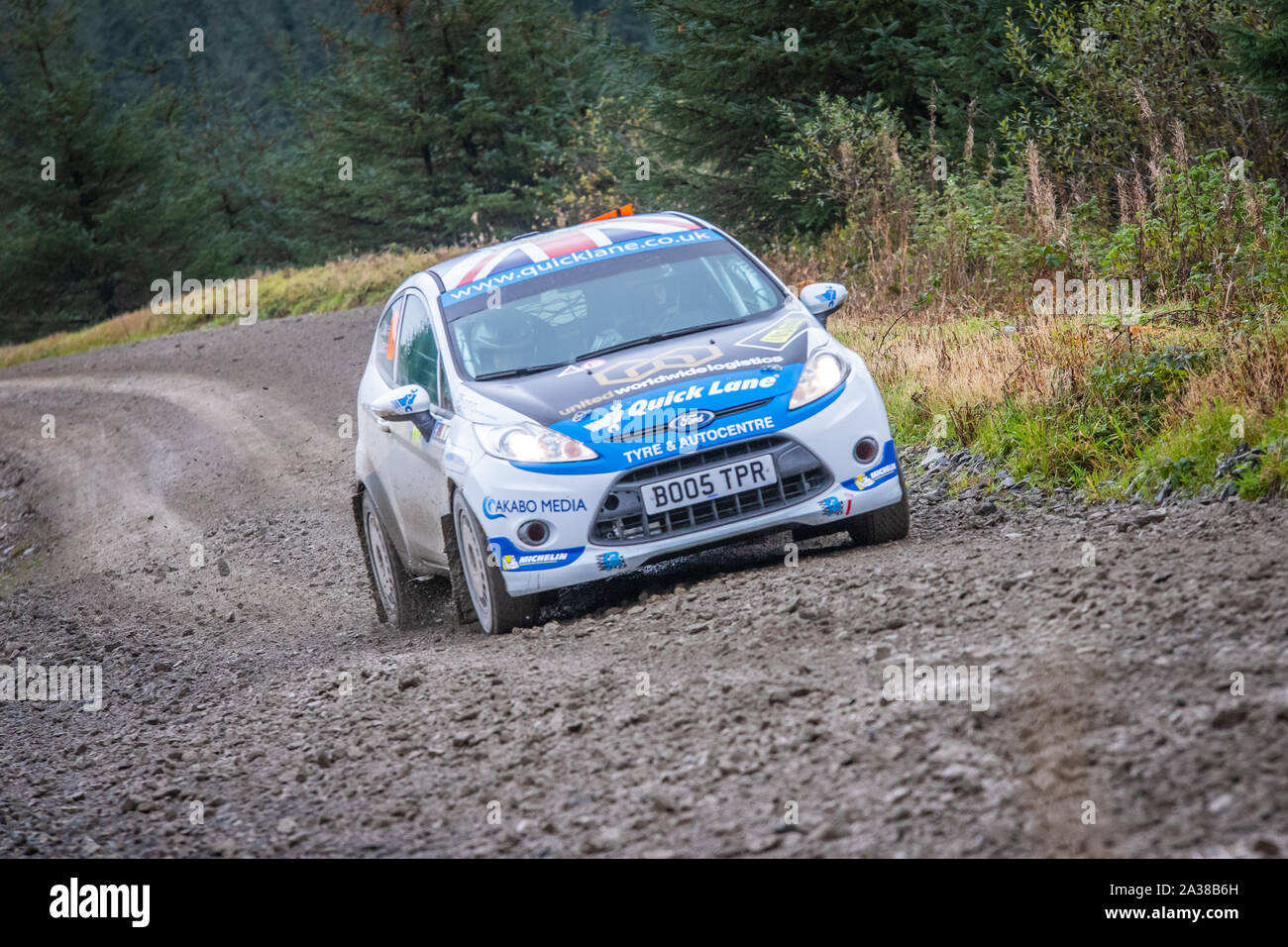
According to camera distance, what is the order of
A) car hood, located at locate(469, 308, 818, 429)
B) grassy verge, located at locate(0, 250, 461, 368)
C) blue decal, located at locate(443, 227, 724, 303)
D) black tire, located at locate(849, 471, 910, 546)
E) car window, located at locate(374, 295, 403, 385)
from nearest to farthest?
car hood, located at locate(469, 308, 818, 429), black tire, located at locate(849, 471, 910, 546), blue decal, located at locate(443, 227, 724, 303), car window, located at locate(374, 295, 403, 385), grassy verge, located at locate(0, 250, 461, 368)

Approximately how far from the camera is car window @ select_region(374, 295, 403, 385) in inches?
331

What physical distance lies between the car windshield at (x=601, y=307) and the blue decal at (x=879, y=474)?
1.21 metres

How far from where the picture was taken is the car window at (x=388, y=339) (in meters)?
8.41

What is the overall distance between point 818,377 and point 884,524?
809 millimetres

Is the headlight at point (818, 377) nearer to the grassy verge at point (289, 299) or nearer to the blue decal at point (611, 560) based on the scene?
the blue decal at point (611, 560)

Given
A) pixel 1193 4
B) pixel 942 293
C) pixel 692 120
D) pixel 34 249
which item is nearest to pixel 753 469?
pixel 942 293

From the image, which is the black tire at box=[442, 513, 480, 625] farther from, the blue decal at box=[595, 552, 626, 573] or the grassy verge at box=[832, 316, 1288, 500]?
the grassy verge at box=[832, 316, 1288, 500]

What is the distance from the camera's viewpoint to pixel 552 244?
8.05m

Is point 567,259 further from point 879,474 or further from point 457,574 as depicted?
point 879,474

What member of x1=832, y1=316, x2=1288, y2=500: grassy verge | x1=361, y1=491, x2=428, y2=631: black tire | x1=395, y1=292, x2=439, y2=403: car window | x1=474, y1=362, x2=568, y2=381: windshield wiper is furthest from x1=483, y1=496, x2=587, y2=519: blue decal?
x1=832, y1=316, x2=1288, y2=500: grassy verge

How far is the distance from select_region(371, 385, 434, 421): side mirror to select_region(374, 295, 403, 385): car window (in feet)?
3.80

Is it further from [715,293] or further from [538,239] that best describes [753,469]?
[538,239]
